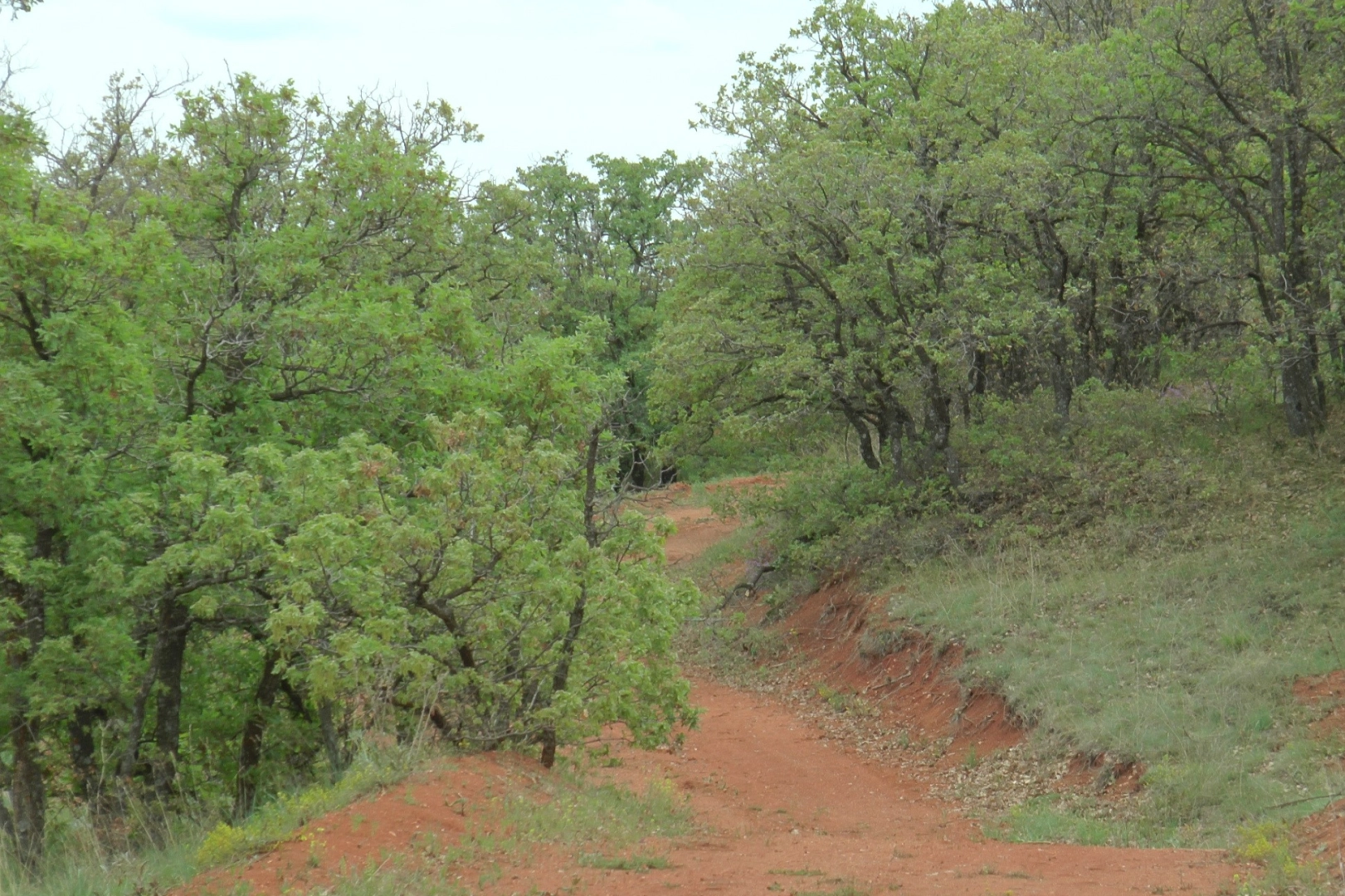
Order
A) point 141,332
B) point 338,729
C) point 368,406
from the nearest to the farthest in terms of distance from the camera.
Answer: point 141,332 < point 338,729 < point 368,406

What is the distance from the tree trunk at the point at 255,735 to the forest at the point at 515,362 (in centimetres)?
5

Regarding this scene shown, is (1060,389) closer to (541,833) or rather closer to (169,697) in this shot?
(541,833)

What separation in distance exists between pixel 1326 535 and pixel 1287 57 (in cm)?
677

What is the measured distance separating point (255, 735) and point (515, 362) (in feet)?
15.4

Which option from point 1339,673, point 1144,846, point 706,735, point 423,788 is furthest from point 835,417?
point 423,788

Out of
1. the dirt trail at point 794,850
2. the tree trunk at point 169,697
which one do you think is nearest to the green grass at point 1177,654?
the dirt trail at point 794,850

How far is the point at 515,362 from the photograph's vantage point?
44.7 ft

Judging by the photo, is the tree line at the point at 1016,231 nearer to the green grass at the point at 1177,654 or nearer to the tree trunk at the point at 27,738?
the green grass at the point at 1177,654

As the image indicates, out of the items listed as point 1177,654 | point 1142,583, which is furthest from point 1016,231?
point 1177,654

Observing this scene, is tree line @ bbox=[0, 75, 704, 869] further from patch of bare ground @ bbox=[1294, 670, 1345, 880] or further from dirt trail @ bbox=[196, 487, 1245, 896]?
patch of bare ground @ bbox=[1294, 670, 1345, 880]

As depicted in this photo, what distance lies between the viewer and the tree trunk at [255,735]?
12031 millimetres

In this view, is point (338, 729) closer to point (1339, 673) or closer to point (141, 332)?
point (141, 332)

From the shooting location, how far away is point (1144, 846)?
416 inches

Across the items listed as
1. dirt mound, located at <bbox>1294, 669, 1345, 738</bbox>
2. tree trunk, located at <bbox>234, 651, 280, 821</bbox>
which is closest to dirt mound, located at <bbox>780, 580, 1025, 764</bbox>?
dirt mound, located at <bbox>1294, 669, 1345, 738</bbox>
